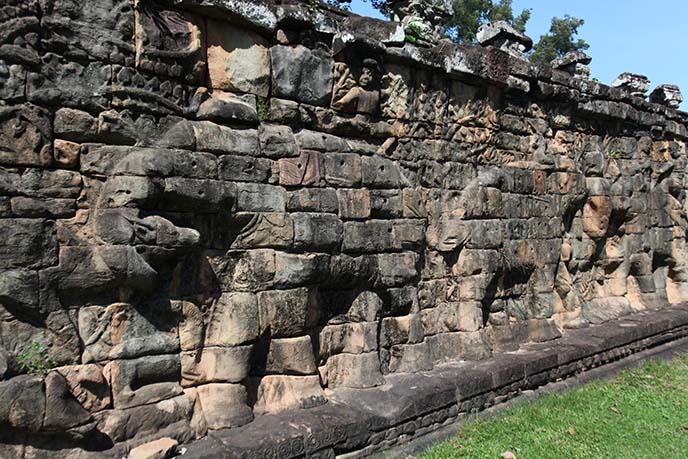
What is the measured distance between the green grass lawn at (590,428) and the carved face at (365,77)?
3525mm

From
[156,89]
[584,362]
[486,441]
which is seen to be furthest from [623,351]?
[156,89]

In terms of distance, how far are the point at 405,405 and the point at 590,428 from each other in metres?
2.11

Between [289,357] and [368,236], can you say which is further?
[368,236]

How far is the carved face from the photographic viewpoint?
218 inches

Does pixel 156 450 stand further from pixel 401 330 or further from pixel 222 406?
pixel 401 330

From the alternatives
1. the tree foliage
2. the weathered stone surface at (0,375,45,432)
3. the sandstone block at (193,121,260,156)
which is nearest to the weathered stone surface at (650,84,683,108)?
the sandstone block at (193,121,260,156)

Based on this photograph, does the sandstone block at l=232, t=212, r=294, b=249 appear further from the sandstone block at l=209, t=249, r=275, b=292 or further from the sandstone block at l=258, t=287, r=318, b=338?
the sandstone block at l=258, t=287, r=318, b=338

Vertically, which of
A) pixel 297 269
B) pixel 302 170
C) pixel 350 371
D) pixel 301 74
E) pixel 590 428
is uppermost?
pixel 301 74

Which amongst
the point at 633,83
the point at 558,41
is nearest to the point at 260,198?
the point at 633,83

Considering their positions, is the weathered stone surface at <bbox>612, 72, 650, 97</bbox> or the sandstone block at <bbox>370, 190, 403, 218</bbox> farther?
the weathered stone surface at <bbox>612, 72, 650, 97</bbox>

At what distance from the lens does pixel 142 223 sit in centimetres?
399

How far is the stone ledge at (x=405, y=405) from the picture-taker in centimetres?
418

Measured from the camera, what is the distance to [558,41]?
31.0 meters

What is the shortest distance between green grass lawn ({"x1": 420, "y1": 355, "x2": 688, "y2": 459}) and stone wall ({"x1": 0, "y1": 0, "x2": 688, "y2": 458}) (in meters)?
0.88
